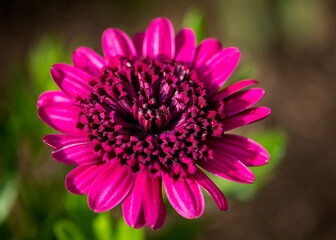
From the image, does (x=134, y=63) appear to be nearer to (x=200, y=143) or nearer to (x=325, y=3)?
(x=200, y=143)

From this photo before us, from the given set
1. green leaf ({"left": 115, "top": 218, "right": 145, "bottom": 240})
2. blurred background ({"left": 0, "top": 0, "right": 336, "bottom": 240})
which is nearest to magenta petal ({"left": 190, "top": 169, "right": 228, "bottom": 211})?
green leaf ({"left": 115, "top": 218, "right": 145, "bottom": 240})

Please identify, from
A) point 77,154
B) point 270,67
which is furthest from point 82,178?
point 270,67

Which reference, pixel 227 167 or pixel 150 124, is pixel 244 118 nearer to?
pixel 227 167

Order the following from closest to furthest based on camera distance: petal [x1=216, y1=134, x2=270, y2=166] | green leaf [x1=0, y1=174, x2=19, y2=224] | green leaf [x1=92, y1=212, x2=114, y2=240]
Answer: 1. petal [x1=216, y1=134, x2=270, y2=166]
2. green leaf [x1=92, y1=212, x2=114, y2=240]
3. green leaf [x1=0, y1=174, x2=19, y2=224]

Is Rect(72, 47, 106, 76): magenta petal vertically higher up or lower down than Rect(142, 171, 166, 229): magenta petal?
higher up

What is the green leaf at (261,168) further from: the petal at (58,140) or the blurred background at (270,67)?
the petal at (58,140)

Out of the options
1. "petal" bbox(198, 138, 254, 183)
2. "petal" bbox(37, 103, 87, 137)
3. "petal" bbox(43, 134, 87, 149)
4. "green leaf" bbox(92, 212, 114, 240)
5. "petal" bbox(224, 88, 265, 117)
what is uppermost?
"petal" bbox(224, 88, 265, 117)

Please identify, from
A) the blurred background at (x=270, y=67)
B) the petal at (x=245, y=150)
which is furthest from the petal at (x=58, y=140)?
the blurred background at (x=270, y=67)

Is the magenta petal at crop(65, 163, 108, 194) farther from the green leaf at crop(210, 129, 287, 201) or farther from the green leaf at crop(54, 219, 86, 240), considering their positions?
the green leaf at crop(210, 129, 287, 201)
